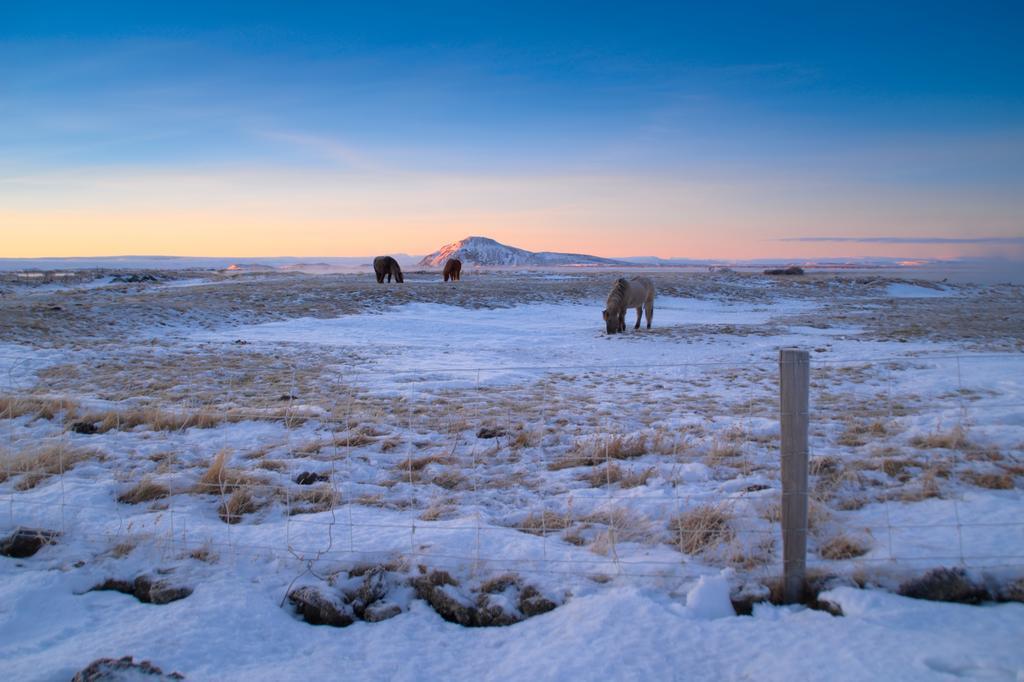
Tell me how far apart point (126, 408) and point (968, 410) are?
35.7 feet

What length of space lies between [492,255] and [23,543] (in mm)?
167315

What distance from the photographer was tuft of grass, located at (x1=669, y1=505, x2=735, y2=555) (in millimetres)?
4309

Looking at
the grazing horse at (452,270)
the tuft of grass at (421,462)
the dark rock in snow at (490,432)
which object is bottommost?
the tuft of grass at (421,462)

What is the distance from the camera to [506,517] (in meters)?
4.98

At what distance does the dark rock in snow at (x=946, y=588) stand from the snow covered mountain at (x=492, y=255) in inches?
6017

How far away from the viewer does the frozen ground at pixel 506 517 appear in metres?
→ 3.40

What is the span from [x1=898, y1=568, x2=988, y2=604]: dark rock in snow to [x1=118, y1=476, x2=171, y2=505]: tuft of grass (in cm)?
577

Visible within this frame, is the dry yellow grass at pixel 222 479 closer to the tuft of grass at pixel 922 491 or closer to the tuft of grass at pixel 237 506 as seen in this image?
the tuft of grass at pixel 237 506

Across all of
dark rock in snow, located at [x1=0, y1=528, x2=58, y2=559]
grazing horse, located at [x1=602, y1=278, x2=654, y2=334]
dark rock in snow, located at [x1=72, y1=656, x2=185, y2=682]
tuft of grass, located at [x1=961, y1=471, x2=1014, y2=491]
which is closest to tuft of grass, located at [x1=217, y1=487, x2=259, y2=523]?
dark rock in snow, located at [x1=0, y1=528, x2=58, y2=559]

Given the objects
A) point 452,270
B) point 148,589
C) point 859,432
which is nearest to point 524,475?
point 148,589

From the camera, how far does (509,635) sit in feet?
11.7

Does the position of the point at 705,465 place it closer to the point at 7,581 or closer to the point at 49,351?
the point at 7,581

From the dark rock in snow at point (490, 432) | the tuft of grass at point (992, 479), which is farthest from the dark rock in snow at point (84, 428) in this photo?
the tuft of grass at point (992, 479)

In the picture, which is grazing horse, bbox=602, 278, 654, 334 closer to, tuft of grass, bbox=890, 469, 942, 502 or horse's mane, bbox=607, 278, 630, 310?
horse's mane, bbox=607, 278, 630, 310
